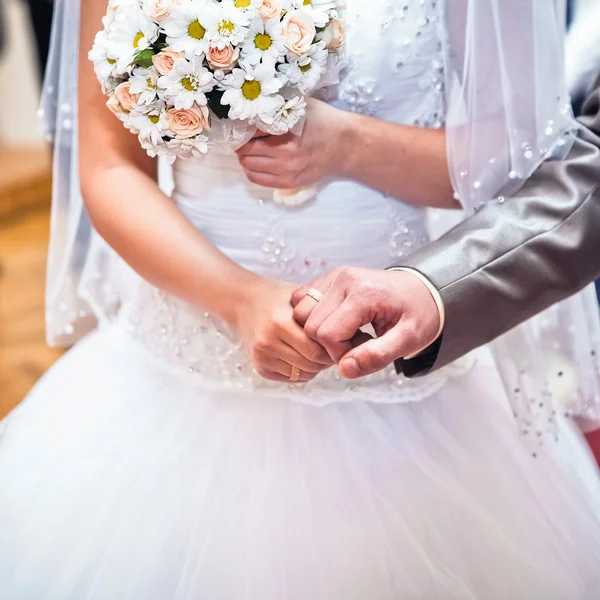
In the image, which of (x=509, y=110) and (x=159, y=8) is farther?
(x=509, y=110)

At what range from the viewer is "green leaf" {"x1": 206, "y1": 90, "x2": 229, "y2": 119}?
0.92 meters

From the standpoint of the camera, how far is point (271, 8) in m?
0.87

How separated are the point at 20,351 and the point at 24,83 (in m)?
3.41

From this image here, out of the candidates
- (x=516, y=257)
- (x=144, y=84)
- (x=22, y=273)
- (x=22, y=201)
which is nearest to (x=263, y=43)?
(x=144, y=84)

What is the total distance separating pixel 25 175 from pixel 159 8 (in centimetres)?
458

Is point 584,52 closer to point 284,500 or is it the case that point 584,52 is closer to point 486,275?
point 486,275

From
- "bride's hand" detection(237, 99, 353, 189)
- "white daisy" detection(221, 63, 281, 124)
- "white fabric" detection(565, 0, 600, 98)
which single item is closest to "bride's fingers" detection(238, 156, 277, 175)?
"bride's hand" detection(237, 99, 353, 189)

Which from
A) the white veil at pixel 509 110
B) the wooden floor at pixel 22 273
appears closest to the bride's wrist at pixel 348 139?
the white veil at pixel 509 110

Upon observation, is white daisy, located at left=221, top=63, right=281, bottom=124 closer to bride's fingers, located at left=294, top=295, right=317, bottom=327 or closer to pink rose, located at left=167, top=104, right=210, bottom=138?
pink rose, located at left=167, top=104, right=210, bottom=138

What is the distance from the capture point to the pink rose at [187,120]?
91 centimetres

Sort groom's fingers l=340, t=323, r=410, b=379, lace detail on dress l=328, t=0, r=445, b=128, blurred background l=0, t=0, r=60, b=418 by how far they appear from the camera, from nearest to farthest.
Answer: groom's fingers l=340, t=323, r=410, b=379 → lace detail on dress l=328, t=0, r=445, b=128 → blurred background l=0, t=0, r=60, b=418

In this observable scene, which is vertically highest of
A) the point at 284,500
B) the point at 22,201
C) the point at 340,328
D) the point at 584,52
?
the point at 584,52

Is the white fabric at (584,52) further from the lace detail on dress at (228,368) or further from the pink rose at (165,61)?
the pink rose at (165,61)

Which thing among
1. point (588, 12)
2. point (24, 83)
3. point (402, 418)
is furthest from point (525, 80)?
point (24, 83)
